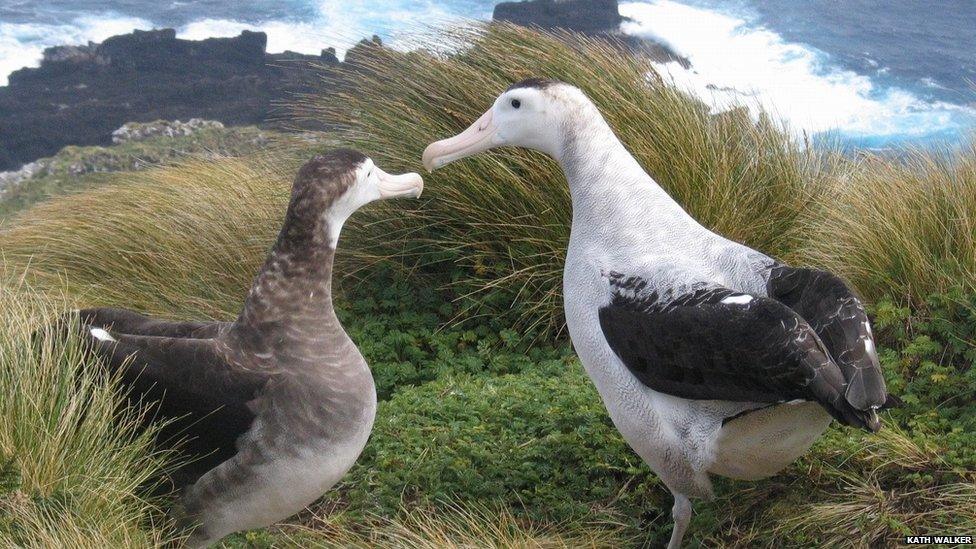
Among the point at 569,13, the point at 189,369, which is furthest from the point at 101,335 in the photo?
the point at 569,13

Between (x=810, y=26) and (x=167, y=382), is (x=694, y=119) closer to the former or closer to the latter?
(x=167, y=382)

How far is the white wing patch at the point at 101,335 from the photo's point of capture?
367 centimetres

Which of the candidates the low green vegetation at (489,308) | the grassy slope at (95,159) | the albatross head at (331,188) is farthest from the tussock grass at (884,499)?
the grassy slope at (95,159)

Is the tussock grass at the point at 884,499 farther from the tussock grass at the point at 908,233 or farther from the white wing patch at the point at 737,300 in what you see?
the tussock grass at the point at 908,233

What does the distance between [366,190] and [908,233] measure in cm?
262

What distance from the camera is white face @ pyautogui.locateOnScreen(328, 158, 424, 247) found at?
3537 mm

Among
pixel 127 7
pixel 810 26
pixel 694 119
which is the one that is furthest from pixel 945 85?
pixel 127 7

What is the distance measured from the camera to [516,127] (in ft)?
13.1

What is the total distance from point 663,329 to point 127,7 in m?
13.4

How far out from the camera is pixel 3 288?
14.8ft

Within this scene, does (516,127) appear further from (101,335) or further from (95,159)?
(95,159)

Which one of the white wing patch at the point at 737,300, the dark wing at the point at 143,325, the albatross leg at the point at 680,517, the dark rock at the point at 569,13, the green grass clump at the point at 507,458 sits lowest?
the dark rock at the point at 569,13

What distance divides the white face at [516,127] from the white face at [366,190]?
0.38 metres

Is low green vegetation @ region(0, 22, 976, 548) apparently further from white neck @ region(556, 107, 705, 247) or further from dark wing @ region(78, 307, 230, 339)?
white neck @ region(556, 107, 705, 247)
